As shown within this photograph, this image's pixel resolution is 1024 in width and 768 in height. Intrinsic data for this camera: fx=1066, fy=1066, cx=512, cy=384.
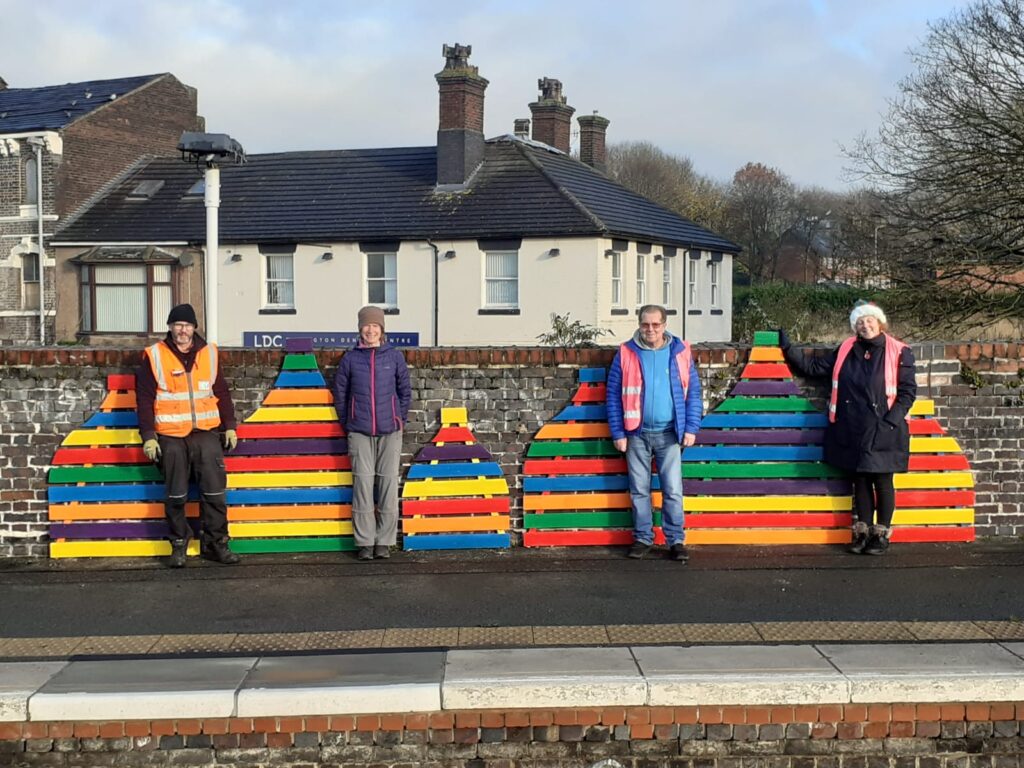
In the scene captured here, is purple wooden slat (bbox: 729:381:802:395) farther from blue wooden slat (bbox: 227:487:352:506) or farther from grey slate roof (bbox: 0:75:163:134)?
grey slate roof (bbox: 0:75:163:134)

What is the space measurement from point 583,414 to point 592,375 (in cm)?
30

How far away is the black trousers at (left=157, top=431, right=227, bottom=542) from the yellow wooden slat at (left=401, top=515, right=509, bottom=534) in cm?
135

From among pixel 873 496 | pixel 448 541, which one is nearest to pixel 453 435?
pixel 448 541

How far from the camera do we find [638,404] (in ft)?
24.9

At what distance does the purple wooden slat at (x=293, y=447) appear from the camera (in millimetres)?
8016

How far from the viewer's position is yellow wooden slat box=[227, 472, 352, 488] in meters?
8.02

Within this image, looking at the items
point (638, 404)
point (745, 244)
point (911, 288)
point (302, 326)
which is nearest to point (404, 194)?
point (302, 326)

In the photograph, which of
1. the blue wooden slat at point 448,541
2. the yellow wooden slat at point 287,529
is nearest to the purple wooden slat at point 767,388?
the blue wooden slat at point 448,541

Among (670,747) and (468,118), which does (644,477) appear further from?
(468,118)

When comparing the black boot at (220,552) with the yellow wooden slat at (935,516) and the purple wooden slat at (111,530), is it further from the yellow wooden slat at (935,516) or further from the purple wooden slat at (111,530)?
the yellow wooden slat at (935,516)

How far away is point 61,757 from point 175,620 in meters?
1.70

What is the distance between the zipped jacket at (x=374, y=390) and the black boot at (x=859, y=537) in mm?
3398

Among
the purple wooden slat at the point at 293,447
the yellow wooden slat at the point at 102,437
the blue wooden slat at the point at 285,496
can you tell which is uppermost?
the yellow wooden slat at the point at 102,437

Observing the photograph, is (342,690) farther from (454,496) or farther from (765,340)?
(765,340)
